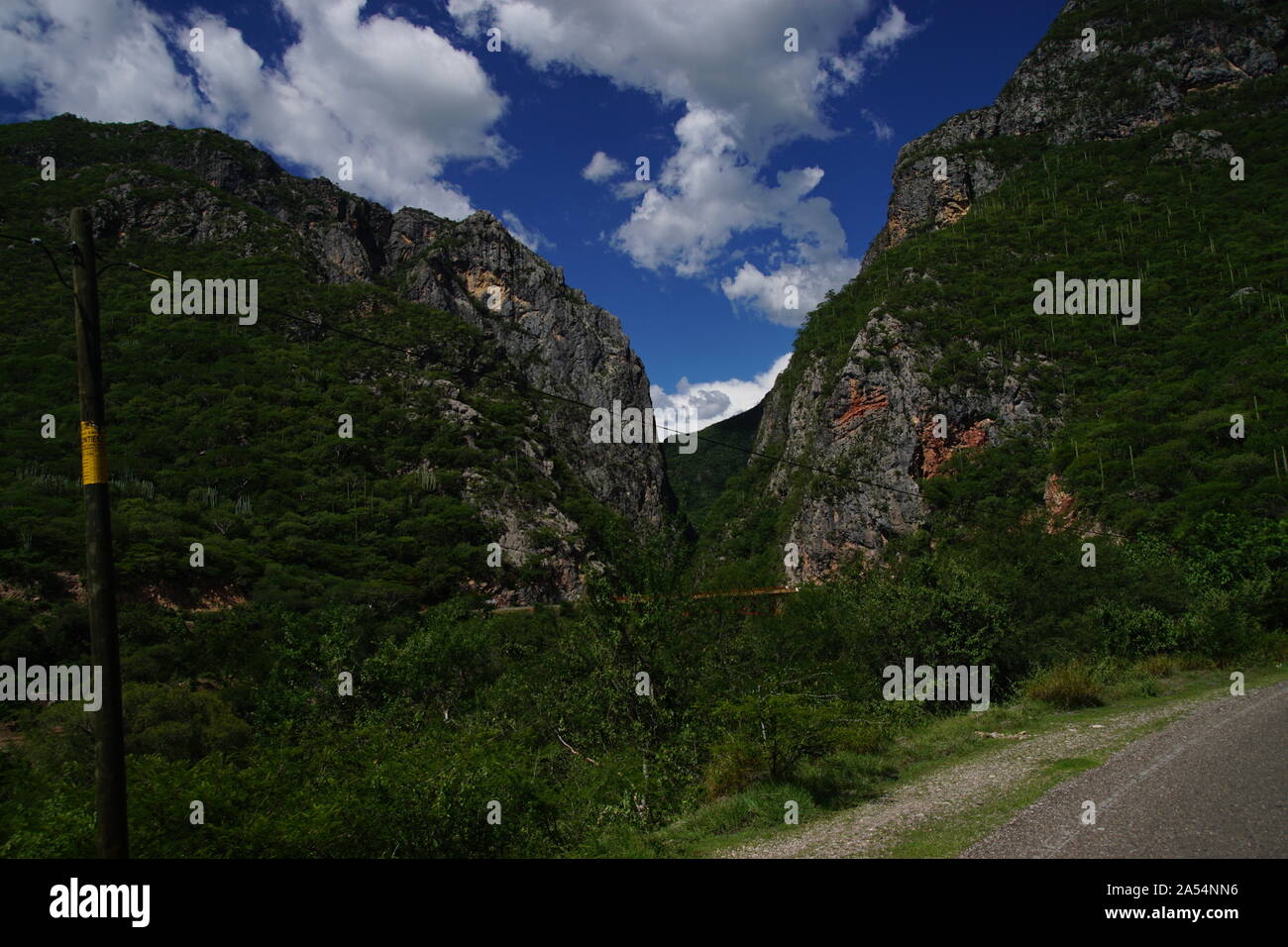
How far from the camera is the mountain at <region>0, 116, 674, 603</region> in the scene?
42406 millimetres

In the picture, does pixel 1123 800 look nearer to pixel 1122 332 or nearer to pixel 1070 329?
pixel 1122 332

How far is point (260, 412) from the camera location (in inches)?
2432

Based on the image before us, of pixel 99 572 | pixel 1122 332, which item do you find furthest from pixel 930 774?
pixel 1122 332

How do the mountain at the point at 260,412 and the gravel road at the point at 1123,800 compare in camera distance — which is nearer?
the gravel road at the point at 1123,800

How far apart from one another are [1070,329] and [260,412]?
80632mm

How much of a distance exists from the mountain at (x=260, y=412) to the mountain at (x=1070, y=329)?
24.8m

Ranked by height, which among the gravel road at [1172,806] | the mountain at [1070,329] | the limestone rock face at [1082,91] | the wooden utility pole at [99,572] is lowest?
the gravel road at [1172,806]

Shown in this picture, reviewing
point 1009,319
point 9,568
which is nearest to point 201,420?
point 9,568

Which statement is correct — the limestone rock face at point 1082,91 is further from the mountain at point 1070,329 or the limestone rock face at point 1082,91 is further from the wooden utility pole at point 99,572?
the wooden utility pole at point 99,572

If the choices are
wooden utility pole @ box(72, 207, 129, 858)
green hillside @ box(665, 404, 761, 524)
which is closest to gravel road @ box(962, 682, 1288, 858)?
wooden utility pole @ box(72, 207, 129, 858)

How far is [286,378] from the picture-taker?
69.1 meters

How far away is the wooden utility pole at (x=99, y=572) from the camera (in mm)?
5645

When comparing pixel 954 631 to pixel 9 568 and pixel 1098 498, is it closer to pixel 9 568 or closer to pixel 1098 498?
pixel 1098 498

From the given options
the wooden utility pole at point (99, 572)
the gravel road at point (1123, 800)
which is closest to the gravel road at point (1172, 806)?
the gravel road at point (1123, 800)
